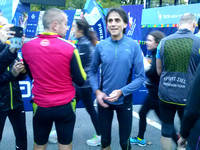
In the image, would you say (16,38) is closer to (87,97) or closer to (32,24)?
(87,97)

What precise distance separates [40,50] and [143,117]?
2295 millimetres

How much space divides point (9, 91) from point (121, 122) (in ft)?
4.54

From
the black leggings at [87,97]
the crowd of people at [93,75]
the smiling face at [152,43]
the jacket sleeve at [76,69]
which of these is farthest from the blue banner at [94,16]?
the jacket sleeve at [76,69]

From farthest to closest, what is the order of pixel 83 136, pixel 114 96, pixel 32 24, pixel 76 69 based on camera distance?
pixel 32 24
pixel 83 136
pixel 114 96
pixel 76 69

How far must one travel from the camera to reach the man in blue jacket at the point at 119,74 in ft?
8.64

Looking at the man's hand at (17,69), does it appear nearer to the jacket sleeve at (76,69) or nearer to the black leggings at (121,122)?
the jacket sleeve at (76,69)

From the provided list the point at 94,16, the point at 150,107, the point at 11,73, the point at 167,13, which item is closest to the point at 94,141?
the point at 150,107

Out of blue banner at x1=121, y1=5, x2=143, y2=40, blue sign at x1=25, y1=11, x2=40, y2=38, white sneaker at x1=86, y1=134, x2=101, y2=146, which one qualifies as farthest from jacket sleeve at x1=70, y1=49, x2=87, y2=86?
blue sign at x1=25, y1=11, x2=40, y2=38

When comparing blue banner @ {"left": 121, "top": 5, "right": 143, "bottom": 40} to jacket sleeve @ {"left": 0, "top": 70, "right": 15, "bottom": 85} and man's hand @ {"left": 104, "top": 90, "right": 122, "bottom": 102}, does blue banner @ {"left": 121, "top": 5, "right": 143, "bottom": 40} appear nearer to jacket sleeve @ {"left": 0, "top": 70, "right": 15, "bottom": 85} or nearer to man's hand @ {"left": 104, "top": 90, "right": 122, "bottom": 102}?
man's hand @ {"left": 104, "top": 90, "right": 122, "bottom": 102}

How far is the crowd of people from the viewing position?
2246 millimetres

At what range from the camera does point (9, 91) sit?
274 cm

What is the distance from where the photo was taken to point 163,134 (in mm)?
2965

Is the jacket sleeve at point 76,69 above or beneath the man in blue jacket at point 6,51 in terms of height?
beneath

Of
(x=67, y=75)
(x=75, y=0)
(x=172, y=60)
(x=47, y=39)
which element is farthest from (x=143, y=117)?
(x=75, y=0)
